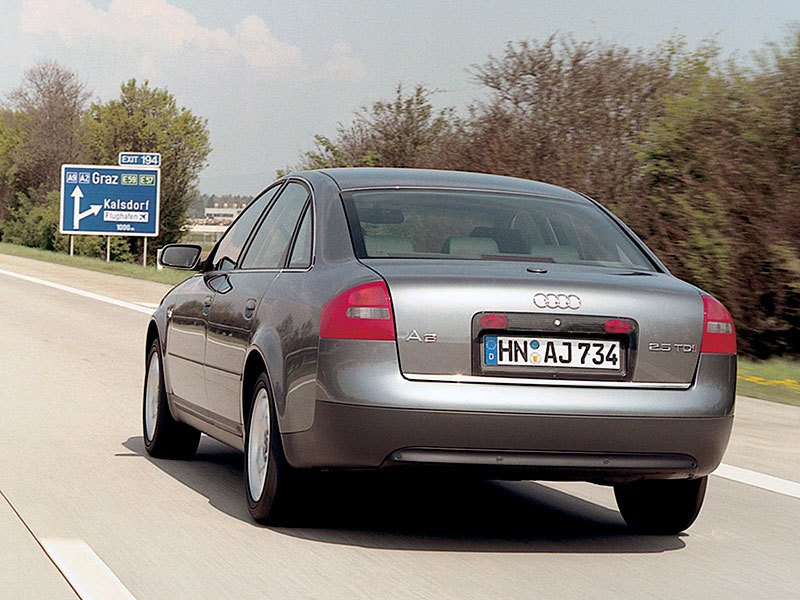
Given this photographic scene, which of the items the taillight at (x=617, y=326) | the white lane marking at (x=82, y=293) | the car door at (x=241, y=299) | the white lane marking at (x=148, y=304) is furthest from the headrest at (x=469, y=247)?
the white lane marking at (x=148, y=304)

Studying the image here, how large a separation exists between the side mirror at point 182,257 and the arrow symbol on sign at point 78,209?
36917 millimetres

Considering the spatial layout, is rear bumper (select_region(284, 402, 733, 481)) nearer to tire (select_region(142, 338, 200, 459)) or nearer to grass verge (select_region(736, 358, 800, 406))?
tire (select_region(142, 338, 200, 459))

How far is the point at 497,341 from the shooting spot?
601 centimetres

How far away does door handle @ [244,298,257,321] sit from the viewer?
7086 millimetres

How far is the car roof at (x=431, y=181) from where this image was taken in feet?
23.6

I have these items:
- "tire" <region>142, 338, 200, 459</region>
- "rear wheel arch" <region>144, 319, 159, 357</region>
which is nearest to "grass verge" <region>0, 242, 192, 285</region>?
"rear wheel arch" <region>144, 319, 159, 357</region>

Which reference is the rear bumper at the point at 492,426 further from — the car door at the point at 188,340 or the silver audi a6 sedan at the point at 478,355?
the car door at the point at 188,340

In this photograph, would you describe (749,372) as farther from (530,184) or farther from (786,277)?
(530,184)

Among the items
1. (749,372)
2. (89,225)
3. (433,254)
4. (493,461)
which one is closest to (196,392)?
(433,254)

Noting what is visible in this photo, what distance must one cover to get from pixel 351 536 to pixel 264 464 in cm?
52

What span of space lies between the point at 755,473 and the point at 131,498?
3.69 metres

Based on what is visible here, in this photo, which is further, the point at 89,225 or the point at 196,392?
the point at 89,225

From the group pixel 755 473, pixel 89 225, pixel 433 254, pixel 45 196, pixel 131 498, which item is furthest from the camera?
pixel 45 196

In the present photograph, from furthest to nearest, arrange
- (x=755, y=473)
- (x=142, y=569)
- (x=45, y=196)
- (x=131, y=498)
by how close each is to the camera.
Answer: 1. (x=45, y=196)
2. (x=755, y=473)
3. (x=131, y=498)
4. (x=142, y=569)
